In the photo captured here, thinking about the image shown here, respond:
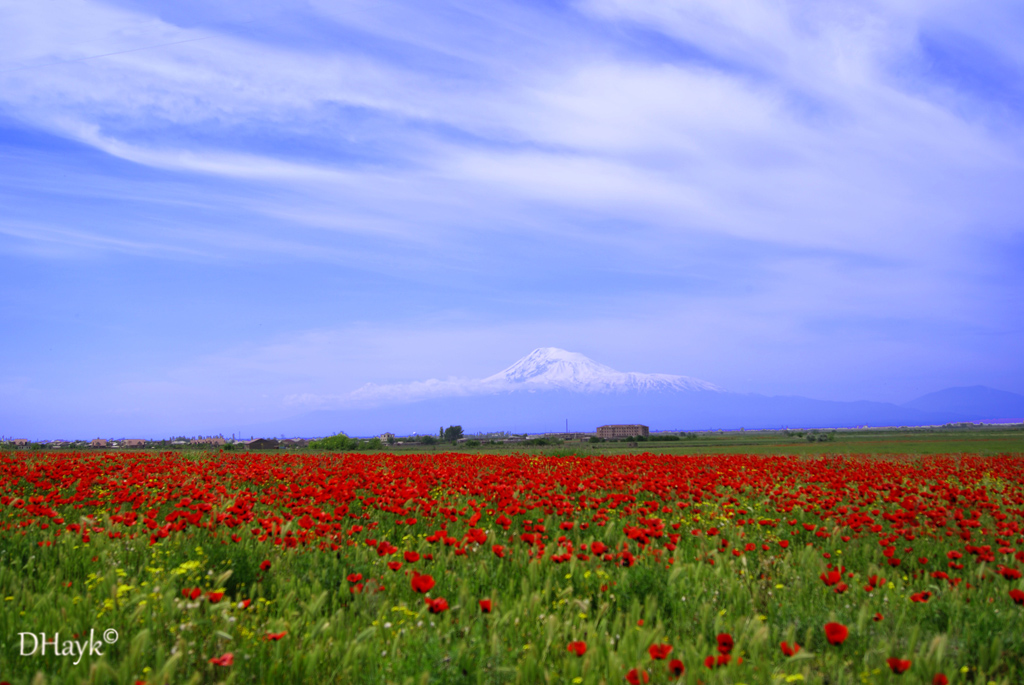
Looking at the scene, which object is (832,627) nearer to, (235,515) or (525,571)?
(525,571)

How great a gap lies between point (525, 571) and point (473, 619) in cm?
120

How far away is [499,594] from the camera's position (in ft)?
16.8

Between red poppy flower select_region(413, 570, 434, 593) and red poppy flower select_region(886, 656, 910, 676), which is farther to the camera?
red poppy flower select_region(413, 570, 434, 593)

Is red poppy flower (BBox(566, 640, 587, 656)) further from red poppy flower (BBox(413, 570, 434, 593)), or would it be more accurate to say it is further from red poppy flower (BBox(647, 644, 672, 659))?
red poppy flower (BBox(413, 570, 434, 593))

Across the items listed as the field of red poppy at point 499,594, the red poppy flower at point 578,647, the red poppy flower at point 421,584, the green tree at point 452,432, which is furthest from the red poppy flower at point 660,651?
the green tree at point 452,432

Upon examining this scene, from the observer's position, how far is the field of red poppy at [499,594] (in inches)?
142

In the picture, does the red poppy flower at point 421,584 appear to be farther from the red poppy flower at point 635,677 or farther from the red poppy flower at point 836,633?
the red poppy flower at point 836,633

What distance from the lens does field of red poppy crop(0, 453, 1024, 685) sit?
3.60 m

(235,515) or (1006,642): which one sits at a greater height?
(235,515)

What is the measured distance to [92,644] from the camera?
3.78 meters

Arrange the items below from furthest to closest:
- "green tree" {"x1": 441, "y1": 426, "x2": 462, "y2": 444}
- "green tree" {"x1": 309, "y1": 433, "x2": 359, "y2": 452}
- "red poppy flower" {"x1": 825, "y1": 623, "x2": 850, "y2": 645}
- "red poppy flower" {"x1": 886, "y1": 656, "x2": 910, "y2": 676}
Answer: "green tree" {"x1": 441, "y1": 426, "x2": 462, "y2": 444}, "green tree" {"x1": 309, "y1": 433, "x2": 359, "y2": 452}, "red poppy flower" {"x1": 825, "y1": 623, "x2": 850, "y2": 645}, "red poppy flower" {"x1": 886, "y1": 656, "x2": 910, "y2": 676}

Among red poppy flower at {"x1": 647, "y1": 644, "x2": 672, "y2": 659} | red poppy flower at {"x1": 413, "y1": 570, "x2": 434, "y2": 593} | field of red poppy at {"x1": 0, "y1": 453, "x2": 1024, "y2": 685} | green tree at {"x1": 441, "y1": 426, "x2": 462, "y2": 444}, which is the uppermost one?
red poppy flower at {"x1": 413, "y1": 570, "x2": 434, "y2": 593}

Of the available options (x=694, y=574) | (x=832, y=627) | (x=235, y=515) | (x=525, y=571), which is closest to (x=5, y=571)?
(x=235, y=515)

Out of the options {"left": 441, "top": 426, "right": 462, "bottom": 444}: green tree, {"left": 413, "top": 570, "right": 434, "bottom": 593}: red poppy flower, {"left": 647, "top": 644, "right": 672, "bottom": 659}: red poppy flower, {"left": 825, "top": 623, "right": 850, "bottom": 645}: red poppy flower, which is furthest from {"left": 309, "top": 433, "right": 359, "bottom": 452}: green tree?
{"left": 825, "top": 623, "right": 850, "bottom": 645}: red poppy flower
